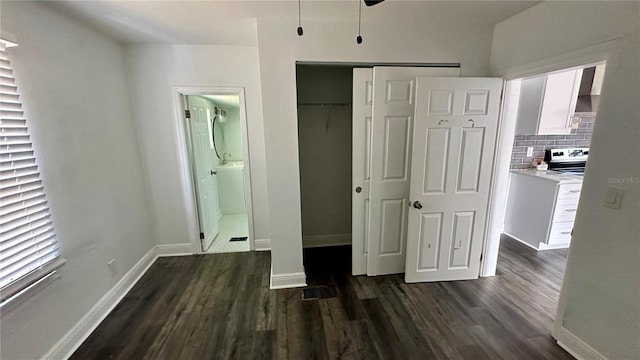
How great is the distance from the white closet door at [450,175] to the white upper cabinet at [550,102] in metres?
1.41

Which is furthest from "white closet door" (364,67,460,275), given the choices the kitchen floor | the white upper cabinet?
the kitchen floor

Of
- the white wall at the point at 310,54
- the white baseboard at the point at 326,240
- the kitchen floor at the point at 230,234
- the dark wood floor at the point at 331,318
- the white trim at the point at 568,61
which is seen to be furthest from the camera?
the white baseboard at the point at 326,240

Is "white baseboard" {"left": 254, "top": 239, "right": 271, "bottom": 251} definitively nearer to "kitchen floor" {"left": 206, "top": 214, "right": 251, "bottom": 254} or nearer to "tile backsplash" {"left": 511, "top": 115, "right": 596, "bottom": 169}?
"kitchen floor" {"left": 206, "top": 214, "right": 251, "bottom": 254}

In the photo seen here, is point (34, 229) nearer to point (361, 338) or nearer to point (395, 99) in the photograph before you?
point (361, 338)

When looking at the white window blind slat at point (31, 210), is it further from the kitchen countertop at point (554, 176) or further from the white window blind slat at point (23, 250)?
the kitchen countertop at point (554, 176)

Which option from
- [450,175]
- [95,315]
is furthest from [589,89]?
[95,315]

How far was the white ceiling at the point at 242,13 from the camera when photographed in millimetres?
1862

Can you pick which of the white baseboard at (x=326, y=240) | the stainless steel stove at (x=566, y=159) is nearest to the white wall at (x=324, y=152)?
the white baseboard at (x=326, y=240)

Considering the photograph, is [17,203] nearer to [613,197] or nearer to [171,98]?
[171,98]

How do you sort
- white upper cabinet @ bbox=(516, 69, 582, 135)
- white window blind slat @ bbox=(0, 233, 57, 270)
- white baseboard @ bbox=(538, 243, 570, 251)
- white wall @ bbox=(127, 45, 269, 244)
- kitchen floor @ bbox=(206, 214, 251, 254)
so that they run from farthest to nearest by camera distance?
kitchen floor @ bbox=(206, 214, 251, 254) < white baseboard @ bbox=(538, 243, 570, 251) < white upper cabinet @ bbox=(516, 69, 582, 135) < white wall @ bbox=(127, 45, 269, 244) < white window blind slat @ bbox=(0, 233, 57, 270)

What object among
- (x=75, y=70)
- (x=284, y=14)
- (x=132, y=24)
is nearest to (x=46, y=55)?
(x=75, y=70)

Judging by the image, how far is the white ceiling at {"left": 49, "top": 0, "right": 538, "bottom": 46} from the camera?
1862 mm

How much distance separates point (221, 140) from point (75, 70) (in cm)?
300

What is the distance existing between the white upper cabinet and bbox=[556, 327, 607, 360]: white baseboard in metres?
2.39
